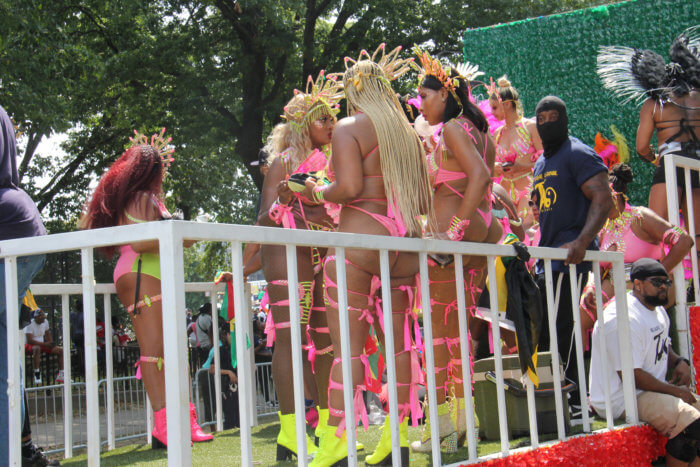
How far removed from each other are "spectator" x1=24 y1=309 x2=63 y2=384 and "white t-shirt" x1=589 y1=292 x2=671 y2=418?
23.0 ft

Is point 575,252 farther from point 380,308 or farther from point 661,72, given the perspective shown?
point 661,72

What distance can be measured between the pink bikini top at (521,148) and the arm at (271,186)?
9.22ft

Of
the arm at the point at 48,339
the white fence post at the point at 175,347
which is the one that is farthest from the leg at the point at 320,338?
the arm at the point at 48,339

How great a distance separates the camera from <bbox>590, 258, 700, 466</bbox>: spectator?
4441mm

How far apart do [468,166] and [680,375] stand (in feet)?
7.19

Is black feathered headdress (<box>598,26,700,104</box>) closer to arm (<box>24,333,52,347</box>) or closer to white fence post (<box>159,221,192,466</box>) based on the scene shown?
white fence post (<box>159,221,192,466</box>)

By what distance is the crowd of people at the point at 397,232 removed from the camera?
3557 mm

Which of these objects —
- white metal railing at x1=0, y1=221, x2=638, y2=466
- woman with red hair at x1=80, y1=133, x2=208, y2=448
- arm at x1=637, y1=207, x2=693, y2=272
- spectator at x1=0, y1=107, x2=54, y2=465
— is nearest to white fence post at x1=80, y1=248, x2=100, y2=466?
white metal railing at x1=0, y1=221, x2=638, y2=466

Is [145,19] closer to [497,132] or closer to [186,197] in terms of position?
[186,197]

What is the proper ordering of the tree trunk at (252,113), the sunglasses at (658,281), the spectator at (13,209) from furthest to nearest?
the tree trunk at (252,113) → the sunglasses at (658,281) → the spectator at (13,209)

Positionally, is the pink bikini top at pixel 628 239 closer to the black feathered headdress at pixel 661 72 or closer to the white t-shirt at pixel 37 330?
the black feathered headdress at pixel 661 72

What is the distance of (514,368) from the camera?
14.5ft

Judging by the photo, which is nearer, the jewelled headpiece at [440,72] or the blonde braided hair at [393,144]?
the blonde braided hair at [393,144]

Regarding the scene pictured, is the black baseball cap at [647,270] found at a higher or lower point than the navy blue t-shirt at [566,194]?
lower
